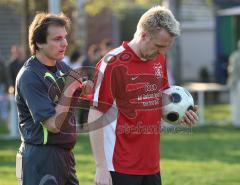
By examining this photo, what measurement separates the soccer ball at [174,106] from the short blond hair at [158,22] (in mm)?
693

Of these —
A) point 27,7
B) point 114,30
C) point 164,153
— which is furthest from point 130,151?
point 114,30

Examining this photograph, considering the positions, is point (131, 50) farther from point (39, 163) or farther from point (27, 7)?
point (27, 7)

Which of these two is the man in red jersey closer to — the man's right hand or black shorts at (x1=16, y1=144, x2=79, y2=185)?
the man's right hand

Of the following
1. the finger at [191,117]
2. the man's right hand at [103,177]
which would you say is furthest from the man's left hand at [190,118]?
the man's right hand at [103,177]

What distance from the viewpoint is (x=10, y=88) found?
1595 cm

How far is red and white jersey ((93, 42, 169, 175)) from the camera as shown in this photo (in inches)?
195

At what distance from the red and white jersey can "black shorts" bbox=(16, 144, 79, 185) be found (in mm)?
380

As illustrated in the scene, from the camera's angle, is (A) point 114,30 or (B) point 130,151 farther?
(A) point 114,30

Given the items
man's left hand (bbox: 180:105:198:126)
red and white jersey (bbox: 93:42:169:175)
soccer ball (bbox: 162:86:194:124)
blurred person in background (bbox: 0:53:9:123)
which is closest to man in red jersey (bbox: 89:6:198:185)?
red and white jersey (bbox: 93:42:169:175)

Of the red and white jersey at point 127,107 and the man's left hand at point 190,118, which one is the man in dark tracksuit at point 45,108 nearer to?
the red and white jersey at point 127,107

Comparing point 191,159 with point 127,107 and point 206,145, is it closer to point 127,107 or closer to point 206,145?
point 206,145

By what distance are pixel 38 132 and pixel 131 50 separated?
90 centimetres

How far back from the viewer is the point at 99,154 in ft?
15.9

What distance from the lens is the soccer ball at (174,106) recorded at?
5.35m
